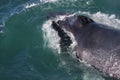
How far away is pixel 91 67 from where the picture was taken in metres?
13.2

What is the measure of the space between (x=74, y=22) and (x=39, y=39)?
250cm

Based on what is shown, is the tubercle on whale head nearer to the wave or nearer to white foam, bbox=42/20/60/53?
the wave

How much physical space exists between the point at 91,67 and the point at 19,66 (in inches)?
124

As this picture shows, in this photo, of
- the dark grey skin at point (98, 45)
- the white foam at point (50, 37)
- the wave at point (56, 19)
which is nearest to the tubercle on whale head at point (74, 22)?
the dark grey skin at point (98, 45)

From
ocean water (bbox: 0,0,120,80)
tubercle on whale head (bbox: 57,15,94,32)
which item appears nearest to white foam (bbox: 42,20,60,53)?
ocean water (bbox: 0,0,120,80)

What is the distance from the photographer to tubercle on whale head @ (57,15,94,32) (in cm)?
1430

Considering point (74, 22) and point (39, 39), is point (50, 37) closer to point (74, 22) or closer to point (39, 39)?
point (39, 39)

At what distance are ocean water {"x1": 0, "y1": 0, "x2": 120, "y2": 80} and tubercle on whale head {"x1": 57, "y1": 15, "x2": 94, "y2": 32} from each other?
660 mm

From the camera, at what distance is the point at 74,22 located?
49.1ft

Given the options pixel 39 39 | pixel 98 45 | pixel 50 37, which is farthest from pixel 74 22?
pixel 39 39

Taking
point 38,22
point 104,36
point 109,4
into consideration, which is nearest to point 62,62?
point 104,36

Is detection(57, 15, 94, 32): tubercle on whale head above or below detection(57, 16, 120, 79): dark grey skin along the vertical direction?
above

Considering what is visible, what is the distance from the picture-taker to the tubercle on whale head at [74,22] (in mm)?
14305

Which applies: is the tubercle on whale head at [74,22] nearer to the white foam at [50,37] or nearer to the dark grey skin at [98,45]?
the dark grey skin at [98,45]
